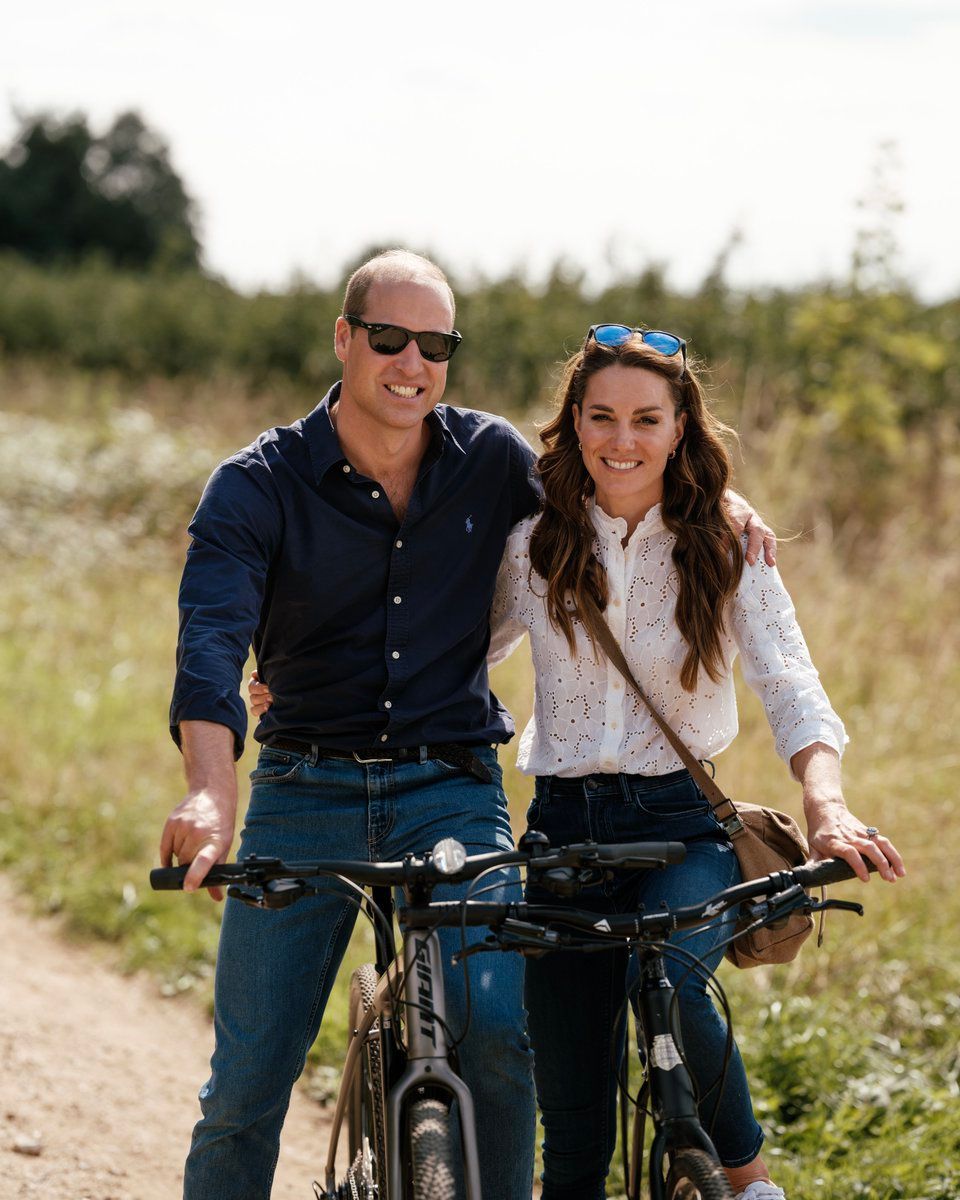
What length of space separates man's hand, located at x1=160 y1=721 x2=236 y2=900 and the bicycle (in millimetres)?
54

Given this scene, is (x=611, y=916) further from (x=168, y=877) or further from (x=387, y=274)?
(x=387, y=274)

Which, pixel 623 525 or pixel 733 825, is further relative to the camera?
pixel 623 525

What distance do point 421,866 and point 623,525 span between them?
4.07ft

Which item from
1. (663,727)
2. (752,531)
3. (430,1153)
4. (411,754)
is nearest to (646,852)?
(430,1153)

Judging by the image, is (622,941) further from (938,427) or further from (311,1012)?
(938,427)

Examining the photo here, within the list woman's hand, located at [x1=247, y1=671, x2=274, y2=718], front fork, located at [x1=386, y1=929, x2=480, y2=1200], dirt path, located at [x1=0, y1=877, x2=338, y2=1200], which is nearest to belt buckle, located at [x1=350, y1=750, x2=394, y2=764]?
woman's hand, located at [x1=247, y1=671, x2=274, y2=718]

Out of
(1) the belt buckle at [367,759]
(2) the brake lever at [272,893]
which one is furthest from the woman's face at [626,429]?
(2) the brake lever at [272,893]

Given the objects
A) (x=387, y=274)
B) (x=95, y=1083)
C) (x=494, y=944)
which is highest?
(x=387, y=274)

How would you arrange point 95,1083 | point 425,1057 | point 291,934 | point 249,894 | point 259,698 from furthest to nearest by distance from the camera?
point 95,1083 → point 259,698 → point 291,934 → point 425,1057 → point 249,894

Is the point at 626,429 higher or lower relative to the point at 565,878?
higher

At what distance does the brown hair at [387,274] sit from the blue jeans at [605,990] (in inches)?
50.3

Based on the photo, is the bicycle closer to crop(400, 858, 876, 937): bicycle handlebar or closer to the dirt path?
crop(400, 858, 876, 937): bicycle handlebar

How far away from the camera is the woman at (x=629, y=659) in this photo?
340cm

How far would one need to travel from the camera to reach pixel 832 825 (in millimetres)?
2959
